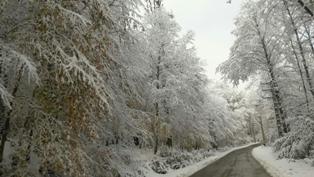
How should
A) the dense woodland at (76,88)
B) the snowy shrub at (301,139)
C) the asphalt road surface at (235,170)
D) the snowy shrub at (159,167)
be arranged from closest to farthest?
the dense woodland at (76,88), the asphalt road surface at (235,170), the snowy shrub at (301,139), the snowy shrub at (159,167)

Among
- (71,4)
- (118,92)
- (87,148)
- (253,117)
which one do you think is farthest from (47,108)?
(253,117)

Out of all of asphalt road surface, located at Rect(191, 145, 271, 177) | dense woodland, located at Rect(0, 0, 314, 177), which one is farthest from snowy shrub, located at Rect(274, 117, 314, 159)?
asphalt road surface, located at Rect(191, 145, 271, 177)

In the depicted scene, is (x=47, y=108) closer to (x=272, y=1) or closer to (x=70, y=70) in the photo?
(x=70, y=70)

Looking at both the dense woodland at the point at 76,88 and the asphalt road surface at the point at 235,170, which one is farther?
the asphalt road surface at the point at 235,170

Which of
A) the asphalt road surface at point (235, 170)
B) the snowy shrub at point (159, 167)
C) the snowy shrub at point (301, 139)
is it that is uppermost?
the snowy shrub at point (301, 139)

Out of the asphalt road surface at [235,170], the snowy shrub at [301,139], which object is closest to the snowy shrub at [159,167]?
the asphalt road surface at [235,170]

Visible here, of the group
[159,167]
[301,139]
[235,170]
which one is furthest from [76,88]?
[301,139]

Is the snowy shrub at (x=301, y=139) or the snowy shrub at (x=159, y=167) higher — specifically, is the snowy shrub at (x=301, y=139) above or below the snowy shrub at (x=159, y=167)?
above

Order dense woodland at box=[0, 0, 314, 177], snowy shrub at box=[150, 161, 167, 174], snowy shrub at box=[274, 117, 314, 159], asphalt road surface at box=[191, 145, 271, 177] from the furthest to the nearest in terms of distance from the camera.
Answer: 1. snowy shrub at box=[150, 161, 167, 174]
2. snowy shrub at box=[274, 117, 314, 159]
3. asphalt road surface at box=[191, 145, 271, 177]
4. dense woodland at box=[0, 0, 314, 177]

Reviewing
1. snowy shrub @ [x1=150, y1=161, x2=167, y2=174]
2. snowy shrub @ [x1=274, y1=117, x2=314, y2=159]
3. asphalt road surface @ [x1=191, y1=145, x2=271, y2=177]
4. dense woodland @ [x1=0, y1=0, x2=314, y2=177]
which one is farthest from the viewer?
snowy shrub @ [x1=150, y1=161, x2=167, y2=174]

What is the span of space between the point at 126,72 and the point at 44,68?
4132 millimetres

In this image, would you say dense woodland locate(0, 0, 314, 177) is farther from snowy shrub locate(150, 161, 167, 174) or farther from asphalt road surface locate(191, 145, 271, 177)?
asphalt road surface locate(191, 145, 271, 177)

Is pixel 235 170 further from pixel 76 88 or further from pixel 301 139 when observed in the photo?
pixel 76 88

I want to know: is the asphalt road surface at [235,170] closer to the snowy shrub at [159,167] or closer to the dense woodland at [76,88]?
the snowy shrub at [159,167]
